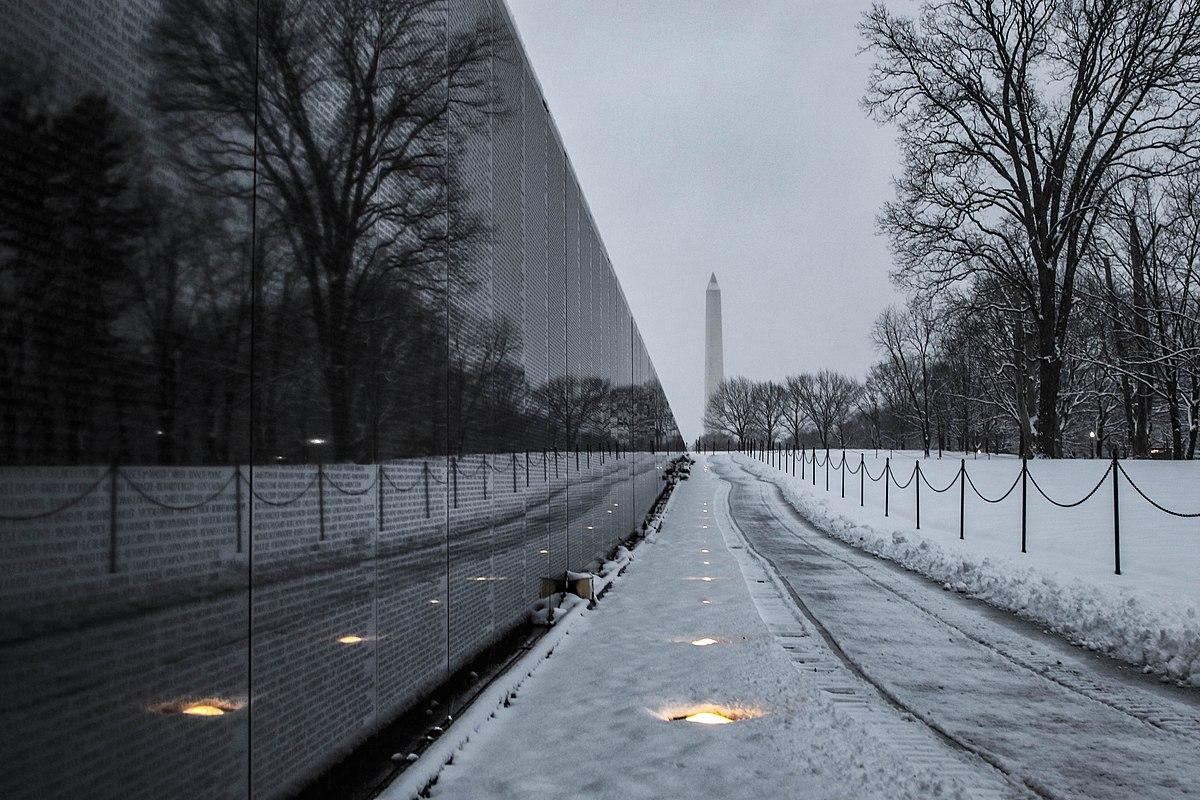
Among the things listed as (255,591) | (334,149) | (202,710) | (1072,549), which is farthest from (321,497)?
(1072,549)

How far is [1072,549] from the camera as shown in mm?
11719

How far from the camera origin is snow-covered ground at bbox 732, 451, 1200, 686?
23.8ft

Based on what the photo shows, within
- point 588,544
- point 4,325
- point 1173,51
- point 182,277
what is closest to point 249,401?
point 182,277

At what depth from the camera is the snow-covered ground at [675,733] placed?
3.71 metres

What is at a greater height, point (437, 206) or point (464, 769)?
point (437, 206)

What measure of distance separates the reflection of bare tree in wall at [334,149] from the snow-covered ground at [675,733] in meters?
1.78

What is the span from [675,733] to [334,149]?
3.33 meters

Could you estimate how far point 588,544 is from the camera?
1040cm

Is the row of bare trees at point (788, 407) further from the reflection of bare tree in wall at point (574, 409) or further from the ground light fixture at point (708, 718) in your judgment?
the ground light fixture at point (708, 718)

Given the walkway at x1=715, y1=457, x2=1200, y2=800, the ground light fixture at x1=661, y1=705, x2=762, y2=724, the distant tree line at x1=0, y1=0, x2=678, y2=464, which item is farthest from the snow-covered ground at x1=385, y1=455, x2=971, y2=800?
the distant tree line at x1=0, y1=0, x2=678, y2=464

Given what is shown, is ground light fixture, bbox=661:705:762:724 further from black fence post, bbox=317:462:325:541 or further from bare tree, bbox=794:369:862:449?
bare tree, bbox=794:369:862:449

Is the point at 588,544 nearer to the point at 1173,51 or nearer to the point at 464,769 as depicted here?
the point at 464,769

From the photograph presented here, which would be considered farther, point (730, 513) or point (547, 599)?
point (730, 513)

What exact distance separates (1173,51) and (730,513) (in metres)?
16.4
